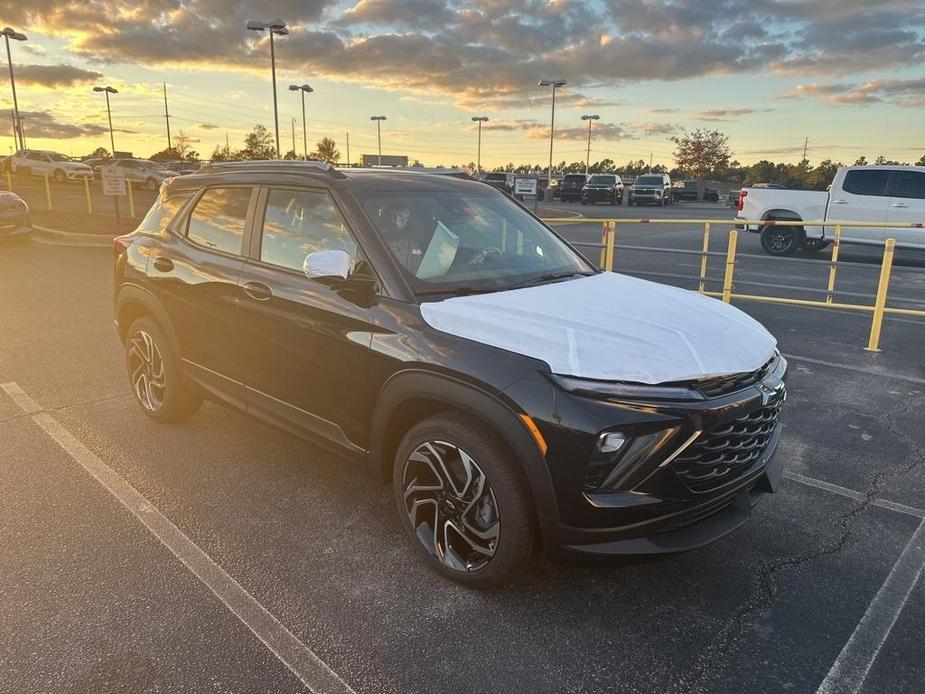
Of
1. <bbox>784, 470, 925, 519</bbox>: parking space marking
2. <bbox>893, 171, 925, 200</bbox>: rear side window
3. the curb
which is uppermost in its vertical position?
<bbox>893, 171, 925, 200</bbox>: rear side window

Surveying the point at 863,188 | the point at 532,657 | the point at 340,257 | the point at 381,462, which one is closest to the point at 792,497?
the point at 532,657

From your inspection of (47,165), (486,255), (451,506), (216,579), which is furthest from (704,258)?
(47,165)

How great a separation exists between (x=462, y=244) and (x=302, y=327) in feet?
3.05

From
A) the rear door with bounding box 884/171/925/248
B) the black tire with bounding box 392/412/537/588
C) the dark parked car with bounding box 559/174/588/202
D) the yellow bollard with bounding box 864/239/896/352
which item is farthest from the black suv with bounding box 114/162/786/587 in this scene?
the dark parked car with bounding box 559/174/588/202

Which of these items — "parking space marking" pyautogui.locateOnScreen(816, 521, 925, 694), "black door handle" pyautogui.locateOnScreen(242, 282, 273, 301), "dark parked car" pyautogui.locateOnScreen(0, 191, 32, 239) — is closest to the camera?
"parking space marking" pyautogui.locateOnScreen(816, 521, 925, 694)

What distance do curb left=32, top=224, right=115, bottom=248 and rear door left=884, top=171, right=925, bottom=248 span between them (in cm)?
1734

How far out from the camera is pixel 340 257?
9.82 feet

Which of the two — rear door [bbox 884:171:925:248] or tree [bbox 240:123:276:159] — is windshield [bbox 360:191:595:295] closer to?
rear door [bbox 884:171:925:248]

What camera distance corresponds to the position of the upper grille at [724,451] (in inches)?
98.1

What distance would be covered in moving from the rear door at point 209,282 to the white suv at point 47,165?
136ft

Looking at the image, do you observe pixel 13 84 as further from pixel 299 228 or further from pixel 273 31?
pixel 299 228

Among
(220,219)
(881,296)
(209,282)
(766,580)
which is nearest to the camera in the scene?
(766,580)

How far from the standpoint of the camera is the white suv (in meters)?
39.9

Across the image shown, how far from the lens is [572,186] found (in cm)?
4281
